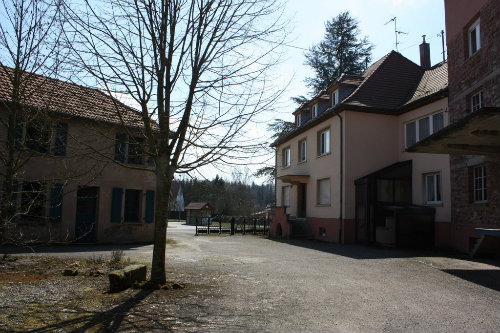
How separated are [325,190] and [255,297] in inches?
593

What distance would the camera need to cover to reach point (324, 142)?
21.8m

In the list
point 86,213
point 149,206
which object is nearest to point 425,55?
point 149,206

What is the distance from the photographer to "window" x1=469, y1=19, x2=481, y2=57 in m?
13.7

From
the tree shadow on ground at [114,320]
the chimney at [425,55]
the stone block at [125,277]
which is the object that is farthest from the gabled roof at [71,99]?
the chimney at [425,55]

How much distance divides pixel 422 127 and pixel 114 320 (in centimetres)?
1612

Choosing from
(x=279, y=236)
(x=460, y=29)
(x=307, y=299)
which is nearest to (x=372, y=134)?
(x=460, y=29)

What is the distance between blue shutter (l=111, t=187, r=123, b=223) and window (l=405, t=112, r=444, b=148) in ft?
42.5

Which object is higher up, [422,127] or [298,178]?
[422,127]

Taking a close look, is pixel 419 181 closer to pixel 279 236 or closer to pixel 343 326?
pixel 279 236

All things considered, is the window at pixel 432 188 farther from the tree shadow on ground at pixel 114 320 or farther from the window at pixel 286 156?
the tree shadow on ground at pixel 114 320

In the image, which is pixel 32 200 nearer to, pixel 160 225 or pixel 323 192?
pixel 160 225

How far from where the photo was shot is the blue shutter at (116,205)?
57.1 feet

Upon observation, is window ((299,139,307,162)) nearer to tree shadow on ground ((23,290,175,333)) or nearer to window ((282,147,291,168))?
window ((282,147,291,168))

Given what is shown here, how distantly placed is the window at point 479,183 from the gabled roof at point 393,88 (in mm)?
4010
